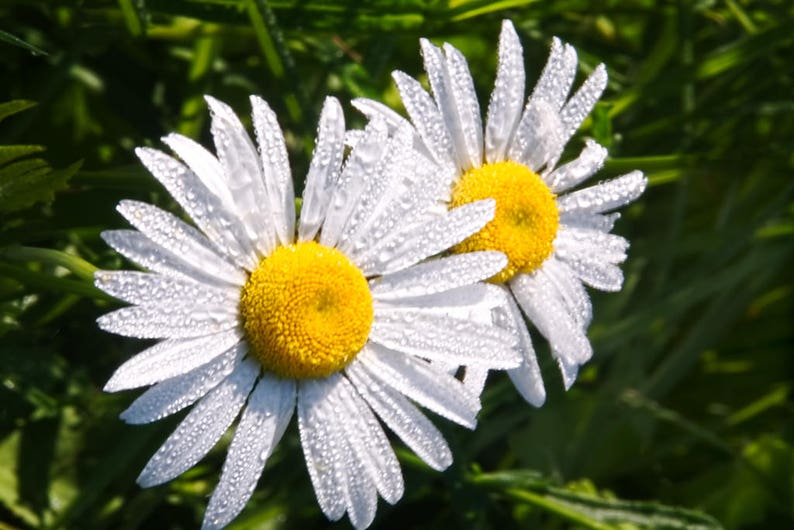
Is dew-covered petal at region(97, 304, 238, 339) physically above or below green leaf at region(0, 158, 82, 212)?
below

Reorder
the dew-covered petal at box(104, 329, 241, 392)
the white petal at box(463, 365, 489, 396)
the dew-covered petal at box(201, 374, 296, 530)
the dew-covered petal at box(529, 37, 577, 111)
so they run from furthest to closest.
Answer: the dew-covered petal at box(529, 37, 577, 111), the white petal at box(463, 365, 489, 396), the dew-covered petal at box(201, 374, 296, 530), the dew-covered petal at box(104, 329, 241, 392)

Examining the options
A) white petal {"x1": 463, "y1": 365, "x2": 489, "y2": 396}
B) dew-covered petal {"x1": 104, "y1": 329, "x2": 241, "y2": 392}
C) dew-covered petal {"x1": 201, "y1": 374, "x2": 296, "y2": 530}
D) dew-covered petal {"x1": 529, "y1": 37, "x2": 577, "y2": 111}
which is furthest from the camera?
dew-covered petal {"x1": 529, "y1": 37, "x2": 577, "y2": 111}

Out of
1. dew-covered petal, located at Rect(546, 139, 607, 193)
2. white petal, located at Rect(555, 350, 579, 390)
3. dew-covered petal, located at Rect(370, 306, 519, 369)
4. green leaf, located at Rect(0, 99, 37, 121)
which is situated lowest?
white petal, located at Rect(555, 350, 579, 390)

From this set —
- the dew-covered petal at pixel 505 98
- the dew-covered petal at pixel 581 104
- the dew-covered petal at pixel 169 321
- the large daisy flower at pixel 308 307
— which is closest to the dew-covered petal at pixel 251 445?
the large daisy flower at pixel 308 307

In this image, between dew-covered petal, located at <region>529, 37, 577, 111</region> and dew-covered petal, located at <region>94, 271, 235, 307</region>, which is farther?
dew-covered petal, located at <region>529, 37, 577, 111</region>

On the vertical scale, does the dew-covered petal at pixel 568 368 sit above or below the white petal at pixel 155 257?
below

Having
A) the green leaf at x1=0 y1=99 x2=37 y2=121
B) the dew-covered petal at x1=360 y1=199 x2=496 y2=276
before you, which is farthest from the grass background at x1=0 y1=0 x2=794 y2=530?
the dew-covered petal at x1=360 y1=199 x2=496 y2=276

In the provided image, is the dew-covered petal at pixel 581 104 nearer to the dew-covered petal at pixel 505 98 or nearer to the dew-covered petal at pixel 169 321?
the dew-covered petal at pixel 505 98

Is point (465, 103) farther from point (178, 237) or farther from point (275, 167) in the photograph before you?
point (178, 237)

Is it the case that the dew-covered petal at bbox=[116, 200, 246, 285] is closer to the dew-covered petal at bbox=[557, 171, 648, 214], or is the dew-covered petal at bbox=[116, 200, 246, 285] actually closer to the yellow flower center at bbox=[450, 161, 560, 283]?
the yellow flower center at bbox=[450, 161, 560, 283]
